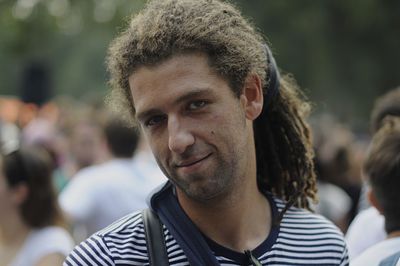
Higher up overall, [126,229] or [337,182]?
[126,229]

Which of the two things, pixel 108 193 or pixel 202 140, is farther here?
pixel 108 193

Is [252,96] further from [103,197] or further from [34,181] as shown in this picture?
[103,197]

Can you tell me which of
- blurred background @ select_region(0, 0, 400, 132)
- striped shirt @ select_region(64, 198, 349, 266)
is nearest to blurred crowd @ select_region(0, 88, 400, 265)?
striped shirt @ select_region(64, 198, 349, 266)

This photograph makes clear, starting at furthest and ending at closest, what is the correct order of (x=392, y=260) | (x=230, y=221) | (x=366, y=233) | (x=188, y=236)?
(x=366, y=233), (x=392, y=260), (x=230, y=221), (x=188, y=236)

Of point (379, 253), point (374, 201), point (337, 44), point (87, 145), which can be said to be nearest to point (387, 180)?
point (374, 201)

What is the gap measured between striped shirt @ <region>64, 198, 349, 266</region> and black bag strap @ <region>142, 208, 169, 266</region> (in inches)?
0.7

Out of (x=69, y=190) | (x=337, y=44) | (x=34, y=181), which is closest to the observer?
(x=34, y=181)

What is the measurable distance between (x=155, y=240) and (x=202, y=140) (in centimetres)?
36

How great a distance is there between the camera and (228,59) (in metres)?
2.64

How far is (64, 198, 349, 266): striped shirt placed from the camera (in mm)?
2494

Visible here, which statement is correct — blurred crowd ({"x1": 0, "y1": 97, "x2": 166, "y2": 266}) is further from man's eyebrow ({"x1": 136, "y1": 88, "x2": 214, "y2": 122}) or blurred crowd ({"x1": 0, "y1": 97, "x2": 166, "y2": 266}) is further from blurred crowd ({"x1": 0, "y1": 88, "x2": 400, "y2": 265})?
man's eyebrow ({"x1": 136, "y1": 88, "x2": 214, "y2": 122})

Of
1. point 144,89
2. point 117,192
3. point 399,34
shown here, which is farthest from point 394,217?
point 399,34

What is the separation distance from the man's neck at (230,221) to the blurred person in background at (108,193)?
283 cm

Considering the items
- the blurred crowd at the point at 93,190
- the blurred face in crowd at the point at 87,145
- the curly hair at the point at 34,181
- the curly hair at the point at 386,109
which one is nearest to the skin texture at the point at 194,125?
the blurred crowd at the point at 93,190
